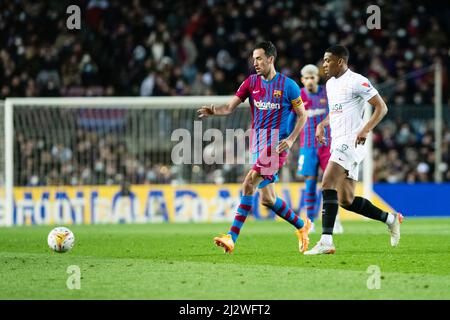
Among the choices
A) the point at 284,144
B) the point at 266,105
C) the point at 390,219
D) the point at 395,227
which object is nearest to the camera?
the point at 284,144

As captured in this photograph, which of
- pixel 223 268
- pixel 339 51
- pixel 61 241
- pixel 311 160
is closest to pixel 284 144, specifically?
pixel 339 51

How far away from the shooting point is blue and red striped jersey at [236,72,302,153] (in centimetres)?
1039

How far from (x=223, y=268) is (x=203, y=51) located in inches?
609

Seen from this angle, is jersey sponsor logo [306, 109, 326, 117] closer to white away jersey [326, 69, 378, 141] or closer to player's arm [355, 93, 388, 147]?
white away jersey [326, 69, 378, 141]

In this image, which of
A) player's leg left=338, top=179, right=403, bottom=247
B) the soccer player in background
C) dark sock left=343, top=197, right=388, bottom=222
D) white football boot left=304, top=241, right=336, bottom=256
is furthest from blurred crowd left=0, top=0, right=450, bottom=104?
white football boot left=304, top=241, right=336, bottom=256

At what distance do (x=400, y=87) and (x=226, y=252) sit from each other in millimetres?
14008

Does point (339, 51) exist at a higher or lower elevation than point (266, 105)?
higher

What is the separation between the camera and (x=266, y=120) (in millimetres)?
10453

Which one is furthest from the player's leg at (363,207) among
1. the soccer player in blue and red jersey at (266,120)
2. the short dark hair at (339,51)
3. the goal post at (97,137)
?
→ the goal post at (97,137)

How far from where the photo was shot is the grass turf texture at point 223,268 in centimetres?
699

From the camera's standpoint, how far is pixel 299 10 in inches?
1011

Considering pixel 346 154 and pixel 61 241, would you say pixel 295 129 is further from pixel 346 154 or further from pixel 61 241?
pixel 61 241
